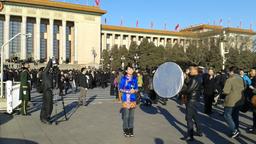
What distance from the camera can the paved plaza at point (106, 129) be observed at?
8375mm

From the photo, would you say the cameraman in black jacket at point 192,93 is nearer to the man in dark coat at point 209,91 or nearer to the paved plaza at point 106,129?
the paved plaza at point 106,129

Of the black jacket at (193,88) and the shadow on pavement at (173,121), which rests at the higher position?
the black jacket at (193,88)

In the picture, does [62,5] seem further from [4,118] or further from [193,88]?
[193,88]

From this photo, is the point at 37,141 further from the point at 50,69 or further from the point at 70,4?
the point at 70,4

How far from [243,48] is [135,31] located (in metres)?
34.7

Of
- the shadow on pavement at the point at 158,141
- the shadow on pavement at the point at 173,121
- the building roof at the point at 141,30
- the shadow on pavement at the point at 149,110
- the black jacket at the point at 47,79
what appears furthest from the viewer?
the building roof at the point at 141,30

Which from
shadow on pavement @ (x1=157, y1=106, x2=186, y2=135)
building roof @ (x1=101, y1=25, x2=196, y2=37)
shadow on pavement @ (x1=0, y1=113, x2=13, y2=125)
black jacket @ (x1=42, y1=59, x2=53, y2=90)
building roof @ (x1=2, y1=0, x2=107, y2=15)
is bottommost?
shadow on pavement @ (x1=157, y1=106, x2=186, y2=135)

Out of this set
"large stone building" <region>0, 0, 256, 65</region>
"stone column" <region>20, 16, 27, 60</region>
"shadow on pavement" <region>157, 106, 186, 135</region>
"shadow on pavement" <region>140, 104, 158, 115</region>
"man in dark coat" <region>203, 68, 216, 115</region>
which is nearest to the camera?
"shadow on pavement" <region>157, 106, 186, 135</region>

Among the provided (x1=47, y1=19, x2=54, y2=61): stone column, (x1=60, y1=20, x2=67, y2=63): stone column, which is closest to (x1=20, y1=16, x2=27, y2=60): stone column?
(x1=47, y1=19, x2=54, y2=61): stone column

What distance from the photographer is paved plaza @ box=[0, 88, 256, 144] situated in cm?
838

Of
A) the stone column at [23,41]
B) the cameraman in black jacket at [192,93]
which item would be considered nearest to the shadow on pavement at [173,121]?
the cameraman in black jacket at [192,93]

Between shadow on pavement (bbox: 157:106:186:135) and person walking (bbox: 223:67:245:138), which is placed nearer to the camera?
person walking (bbox: 223:67:245:138)

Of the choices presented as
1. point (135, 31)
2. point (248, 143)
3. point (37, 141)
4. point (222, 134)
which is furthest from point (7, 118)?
point (135, 31)

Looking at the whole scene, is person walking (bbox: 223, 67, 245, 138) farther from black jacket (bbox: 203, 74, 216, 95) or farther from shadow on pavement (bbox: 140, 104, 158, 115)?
shadow on pavement (bbox: 140, 104, 158, 115)
